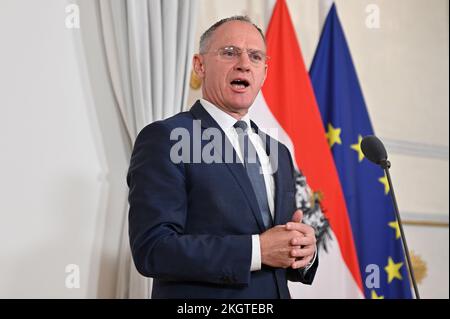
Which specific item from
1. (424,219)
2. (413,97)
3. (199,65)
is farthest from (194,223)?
(413,97)

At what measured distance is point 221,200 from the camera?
78.2 inches

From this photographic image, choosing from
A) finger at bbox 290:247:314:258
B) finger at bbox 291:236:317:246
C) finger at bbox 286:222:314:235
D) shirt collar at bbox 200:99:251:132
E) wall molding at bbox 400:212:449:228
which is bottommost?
wall molding at bbox 400:212:449:228

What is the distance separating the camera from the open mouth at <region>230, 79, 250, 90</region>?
2.23 m

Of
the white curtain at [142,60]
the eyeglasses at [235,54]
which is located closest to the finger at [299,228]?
the eyeglasses at [235,54]

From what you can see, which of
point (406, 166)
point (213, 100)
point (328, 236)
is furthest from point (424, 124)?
point (213, 100)

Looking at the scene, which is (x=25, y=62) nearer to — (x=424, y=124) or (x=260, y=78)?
(x=260, y=78)

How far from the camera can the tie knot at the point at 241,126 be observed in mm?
2213

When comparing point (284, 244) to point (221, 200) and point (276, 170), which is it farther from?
point (276, 170)

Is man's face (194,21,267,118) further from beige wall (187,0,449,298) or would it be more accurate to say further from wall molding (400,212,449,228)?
wall molding (400,212,449,228)

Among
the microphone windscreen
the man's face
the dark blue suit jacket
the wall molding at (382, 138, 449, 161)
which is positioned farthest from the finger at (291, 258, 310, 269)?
the wall molding at (382, 138, 449, 161)

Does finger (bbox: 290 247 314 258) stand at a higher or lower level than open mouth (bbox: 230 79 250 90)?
lower

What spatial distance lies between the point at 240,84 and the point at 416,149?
2.35 meters
